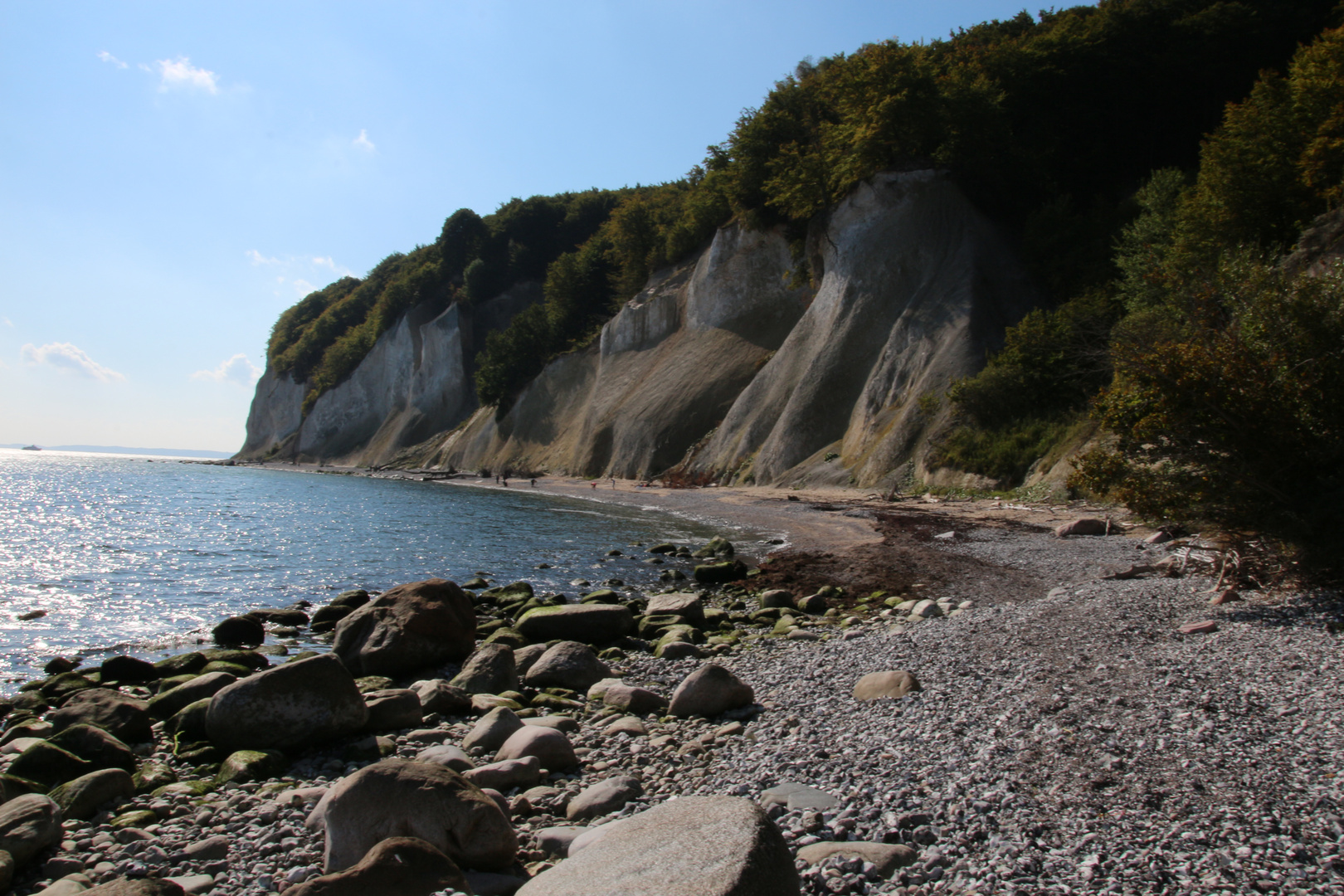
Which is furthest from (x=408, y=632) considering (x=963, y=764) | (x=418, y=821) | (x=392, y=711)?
(x=963, y=764)

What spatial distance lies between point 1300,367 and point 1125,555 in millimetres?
7491

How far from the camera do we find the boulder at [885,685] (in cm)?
753

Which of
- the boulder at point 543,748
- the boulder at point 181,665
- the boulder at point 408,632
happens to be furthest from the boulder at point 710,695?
the boulder at point 181,665

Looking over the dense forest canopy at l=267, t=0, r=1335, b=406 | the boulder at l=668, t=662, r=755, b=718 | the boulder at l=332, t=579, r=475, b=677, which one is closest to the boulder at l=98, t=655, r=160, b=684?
the boulder at l=332, t=579, r=475, b=677

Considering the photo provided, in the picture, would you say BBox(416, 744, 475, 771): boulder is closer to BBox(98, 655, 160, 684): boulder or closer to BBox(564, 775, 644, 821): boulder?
BBox(564, 775, 644, 821): boulder

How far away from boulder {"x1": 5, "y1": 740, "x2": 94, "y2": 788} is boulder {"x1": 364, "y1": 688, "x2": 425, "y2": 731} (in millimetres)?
2521

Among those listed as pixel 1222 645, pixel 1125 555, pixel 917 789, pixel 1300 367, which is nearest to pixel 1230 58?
pixel 1125 555

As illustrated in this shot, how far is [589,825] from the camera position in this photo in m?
5.62

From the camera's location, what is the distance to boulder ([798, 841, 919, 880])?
4.25 m

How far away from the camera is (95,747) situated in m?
7.26

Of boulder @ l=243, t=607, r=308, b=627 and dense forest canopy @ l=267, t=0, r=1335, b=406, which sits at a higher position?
dense forest canopy @ l=267, t=0, r=1335, b=406

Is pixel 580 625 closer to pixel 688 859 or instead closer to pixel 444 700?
pixel 444 700

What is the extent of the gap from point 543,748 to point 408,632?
16.2 feet

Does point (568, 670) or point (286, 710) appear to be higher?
point (286, 710)
